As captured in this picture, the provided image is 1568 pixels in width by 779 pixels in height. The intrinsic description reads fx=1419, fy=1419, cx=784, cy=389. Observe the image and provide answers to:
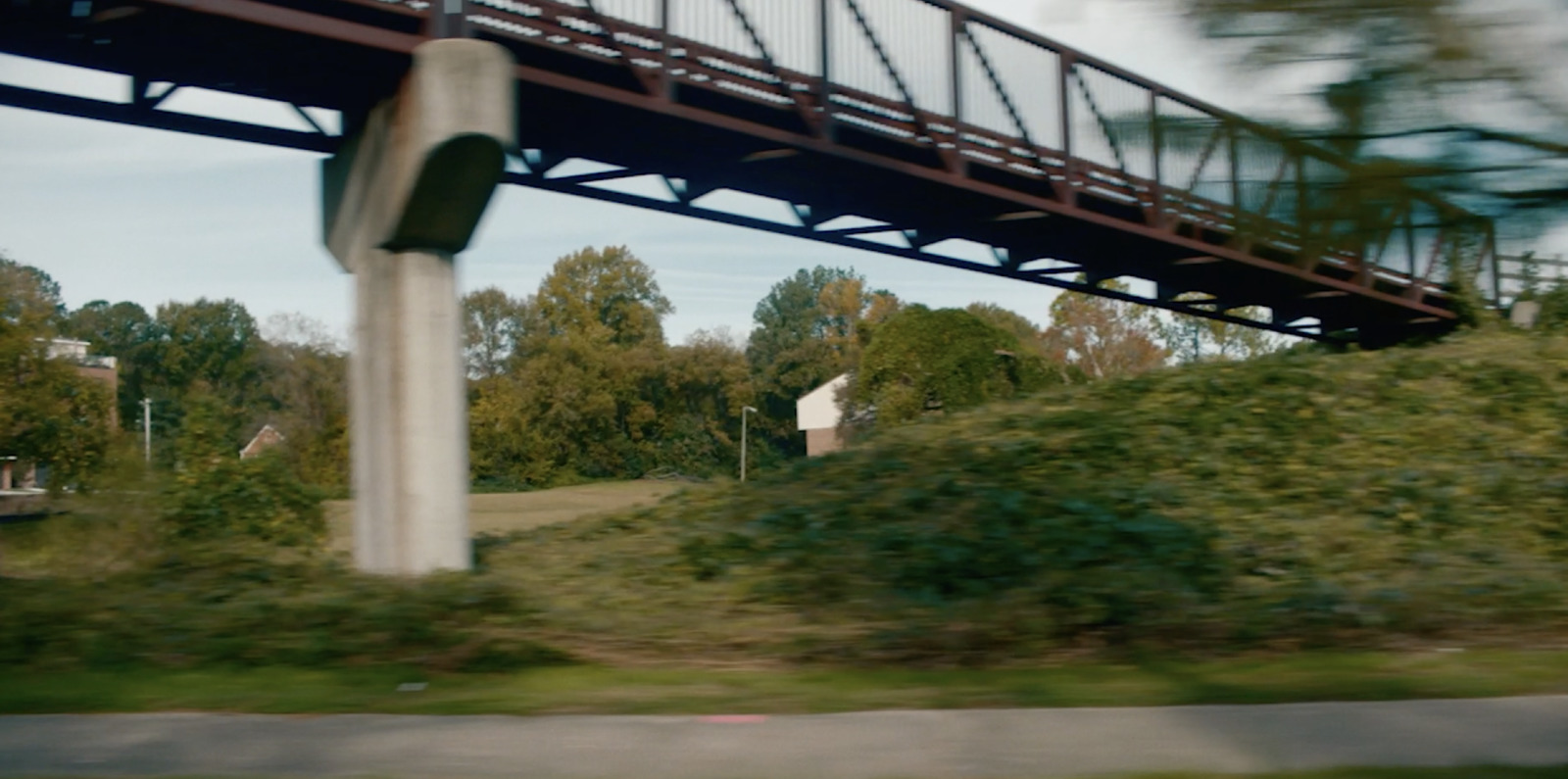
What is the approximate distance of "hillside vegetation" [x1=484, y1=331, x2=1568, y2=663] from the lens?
31.4 feet

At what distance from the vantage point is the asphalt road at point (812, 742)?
6.61 metres

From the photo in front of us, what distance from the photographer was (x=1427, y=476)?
43.7 feet

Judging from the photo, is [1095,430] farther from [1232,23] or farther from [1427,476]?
[1232,23]

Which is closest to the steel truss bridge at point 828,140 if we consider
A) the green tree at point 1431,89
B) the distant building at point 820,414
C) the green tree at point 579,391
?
the green tree at point 1431,89

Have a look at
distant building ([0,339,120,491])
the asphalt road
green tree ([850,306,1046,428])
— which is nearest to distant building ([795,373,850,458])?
green tree ([850,306,1046,428])

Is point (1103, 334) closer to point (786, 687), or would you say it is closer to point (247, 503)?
point (247, 503)

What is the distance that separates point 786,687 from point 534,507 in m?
17.7

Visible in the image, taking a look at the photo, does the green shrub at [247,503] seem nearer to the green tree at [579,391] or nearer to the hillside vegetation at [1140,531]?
the hillside vegetation at [1140,531]

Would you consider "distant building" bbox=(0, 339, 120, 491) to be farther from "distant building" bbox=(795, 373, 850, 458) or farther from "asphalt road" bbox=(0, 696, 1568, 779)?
"asphalt road" bbox=(0, 696, 1568, 779)

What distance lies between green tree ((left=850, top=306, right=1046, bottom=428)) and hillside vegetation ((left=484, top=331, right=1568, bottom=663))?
20.6 meters

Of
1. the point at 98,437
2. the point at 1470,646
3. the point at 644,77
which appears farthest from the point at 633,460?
the point at 1470,646

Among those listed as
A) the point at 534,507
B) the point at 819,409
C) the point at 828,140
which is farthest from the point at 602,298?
the point at 828,140

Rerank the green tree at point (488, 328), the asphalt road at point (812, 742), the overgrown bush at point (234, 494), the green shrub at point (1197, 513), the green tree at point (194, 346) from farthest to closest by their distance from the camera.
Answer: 1. the green tree at point (488, 328)
2. the green tree at point (194, 346)
3. the overgrown bush at point (234, 494)
4. the green shrub at point (1197, 513)
5. the asphalt road at point (812, 742)

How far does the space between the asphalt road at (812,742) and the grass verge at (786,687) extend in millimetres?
266
